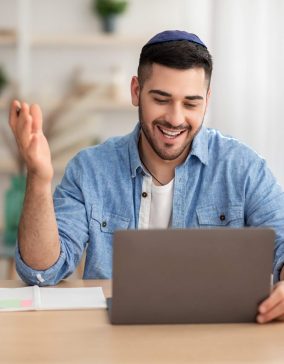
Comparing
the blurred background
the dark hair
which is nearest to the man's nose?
the dark hair

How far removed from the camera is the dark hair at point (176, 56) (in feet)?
7.24

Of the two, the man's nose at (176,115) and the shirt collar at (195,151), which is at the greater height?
the man's nose at (176,115)

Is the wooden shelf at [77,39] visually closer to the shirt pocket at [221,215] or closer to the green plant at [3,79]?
the green plant at [3,79]

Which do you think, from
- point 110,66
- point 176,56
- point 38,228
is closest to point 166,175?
point 176,56

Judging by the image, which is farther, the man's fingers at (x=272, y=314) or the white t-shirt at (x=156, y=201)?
the white t-shirt at (x=156, y=201)

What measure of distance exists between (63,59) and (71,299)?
10.4 ft

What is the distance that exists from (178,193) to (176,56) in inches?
15.8

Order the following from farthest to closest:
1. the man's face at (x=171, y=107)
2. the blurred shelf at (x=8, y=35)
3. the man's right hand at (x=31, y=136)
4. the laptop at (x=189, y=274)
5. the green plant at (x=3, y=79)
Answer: the green plant at (x=3, y=79) → the blurred shelf at (x=8, y=35) → the man's face at (x=171, y=107) → the man's right hand at (x=31, y=136) → the laptop at (x=189, y=274)

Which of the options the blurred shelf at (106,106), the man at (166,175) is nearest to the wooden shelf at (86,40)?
the blurred shelf at (106,106)

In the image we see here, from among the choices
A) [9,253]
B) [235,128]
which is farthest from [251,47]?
[9,253]

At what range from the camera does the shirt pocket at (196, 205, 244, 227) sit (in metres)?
2.31

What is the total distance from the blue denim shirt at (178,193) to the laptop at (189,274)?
60 cm

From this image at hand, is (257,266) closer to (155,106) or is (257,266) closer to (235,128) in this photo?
(155,106)

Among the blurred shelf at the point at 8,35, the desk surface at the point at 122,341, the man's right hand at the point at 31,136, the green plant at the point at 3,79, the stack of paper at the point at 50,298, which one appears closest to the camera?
the desk surface at the point at 122,341
